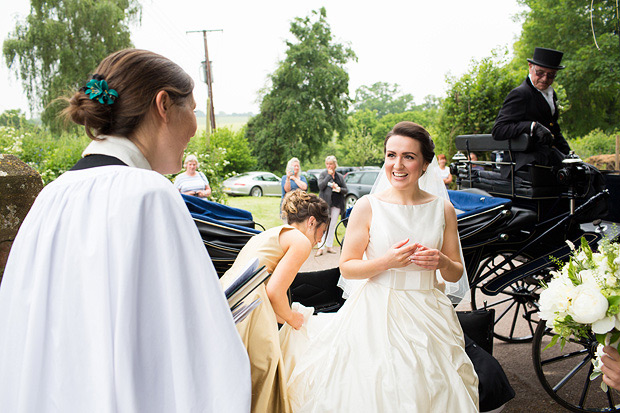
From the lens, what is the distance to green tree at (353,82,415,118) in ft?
289

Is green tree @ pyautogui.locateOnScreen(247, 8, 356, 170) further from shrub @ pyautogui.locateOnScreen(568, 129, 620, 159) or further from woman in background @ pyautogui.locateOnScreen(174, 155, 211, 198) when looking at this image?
woman in background @ pyautogui.locateOnScreen(174, 155, 211, 198)

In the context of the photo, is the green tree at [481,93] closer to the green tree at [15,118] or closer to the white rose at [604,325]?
the white rose at [604,325]

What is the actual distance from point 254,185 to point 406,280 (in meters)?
22.6

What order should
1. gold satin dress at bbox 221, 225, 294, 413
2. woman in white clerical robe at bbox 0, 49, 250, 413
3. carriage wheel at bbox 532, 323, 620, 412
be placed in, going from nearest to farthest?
woman in white clerical robe at bbox 0, 49, 250, 413, gold satin dress at bbox 221, 225, 294, 413, carriage wheel at bbox 532, 323, 620, 412

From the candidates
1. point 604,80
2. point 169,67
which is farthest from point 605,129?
point 169,67

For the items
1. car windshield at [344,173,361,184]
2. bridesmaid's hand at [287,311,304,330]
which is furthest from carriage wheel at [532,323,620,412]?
car windshield at [344,173,361,184]

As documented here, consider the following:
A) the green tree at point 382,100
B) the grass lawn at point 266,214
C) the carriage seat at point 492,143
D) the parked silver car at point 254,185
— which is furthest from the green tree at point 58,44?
the green tree at point 382,100

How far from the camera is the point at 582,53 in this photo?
913 inches

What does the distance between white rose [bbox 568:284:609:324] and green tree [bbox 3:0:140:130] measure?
87.7ft

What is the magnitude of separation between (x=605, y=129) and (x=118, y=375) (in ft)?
95.7

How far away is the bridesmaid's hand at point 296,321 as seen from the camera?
8.57ft

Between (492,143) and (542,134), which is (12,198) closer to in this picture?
(542,134)

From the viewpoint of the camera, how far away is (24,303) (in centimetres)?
108

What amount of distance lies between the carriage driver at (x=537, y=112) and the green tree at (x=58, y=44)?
24.6m
